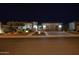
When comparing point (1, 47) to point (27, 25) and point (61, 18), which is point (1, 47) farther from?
point (61, 18)

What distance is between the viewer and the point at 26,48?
571 cm

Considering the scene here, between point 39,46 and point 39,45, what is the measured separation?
2 cm

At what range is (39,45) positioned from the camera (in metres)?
5.67

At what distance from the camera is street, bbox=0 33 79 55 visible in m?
5.66

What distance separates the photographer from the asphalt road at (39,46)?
223 inches

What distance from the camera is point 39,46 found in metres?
5.67

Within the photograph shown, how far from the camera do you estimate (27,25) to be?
5742 millimetres

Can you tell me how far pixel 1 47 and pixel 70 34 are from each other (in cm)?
113

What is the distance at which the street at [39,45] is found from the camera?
223 inches

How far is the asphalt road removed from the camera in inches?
223
